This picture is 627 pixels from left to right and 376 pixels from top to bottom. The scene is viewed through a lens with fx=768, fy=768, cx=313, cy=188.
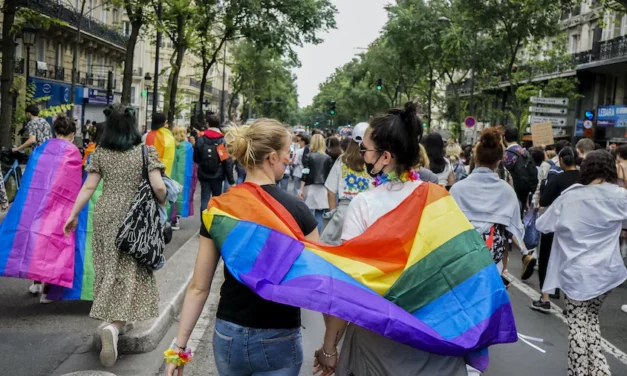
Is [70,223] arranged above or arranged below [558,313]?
above

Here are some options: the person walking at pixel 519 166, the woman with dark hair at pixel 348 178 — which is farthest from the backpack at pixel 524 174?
the woman with dark hair at pixel 348 178

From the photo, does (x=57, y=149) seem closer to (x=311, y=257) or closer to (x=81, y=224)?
(x=81, y=224)

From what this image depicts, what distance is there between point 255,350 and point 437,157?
603 centimetres

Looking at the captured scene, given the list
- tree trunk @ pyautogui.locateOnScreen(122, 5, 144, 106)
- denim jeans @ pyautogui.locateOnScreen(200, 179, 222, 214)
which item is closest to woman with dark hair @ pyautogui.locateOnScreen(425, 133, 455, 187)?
denim jeans @ pyautogui.locateOnScreen(200, 179, 222, 214)

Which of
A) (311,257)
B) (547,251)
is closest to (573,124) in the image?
(547,251)

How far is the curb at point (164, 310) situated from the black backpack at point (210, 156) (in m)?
2.00

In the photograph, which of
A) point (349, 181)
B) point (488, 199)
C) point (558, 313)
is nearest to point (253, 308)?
point (488, 199)

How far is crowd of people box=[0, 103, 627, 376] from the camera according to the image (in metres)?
3.10

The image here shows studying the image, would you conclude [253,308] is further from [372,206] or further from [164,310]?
[164,310]

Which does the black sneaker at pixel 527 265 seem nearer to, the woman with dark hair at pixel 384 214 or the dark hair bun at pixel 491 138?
the dark hair bun at pixel 491 138

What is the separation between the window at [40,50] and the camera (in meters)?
39.3

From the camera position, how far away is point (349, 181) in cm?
814

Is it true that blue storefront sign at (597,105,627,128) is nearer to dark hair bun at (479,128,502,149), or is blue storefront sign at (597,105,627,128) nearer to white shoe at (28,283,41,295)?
dark hair bun at (479,128,502,149)

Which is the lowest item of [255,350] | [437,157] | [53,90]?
[255,350]
